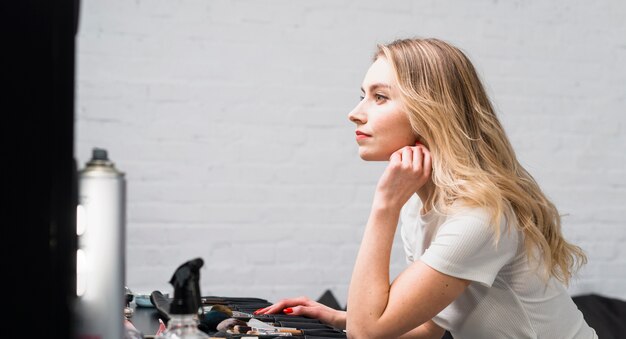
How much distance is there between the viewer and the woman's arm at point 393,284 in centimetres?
130

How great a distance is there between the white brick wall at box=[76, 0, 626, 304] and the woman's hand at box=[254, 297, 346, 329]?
122 centimetres

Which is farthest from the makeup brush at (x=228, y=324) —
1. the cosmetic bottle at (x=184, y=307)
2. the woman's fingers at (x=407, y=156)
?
the woman's fingers at (x=407, y=156)

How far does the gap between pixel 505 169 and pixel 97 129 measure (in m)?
1.56

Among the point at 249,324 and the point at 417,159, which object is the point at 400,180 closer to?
the point at 417,159

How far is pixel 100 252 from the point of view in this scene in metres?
0.71

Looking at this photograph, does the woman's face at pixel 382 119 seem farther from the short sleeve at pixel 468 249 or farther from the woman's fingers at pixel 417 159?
the short sleeve at pixel 468 249

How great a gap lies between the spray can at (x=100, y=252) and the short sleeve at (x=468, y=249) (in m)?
0.70

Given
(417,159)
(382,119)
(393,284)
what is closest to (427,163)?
→ (417,159)

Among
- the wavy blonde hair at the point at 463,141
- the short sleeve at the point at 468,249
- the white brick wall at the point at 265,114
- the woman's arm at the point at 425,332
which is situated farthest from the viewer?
the white brick wall at the point at 265,114

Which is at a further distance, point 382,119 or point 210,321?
point 382,119

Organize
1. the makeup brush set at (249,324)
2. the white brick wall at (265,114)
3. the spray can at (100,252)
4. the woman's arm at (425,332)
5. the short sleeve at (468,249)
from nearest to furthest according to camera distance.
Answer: the spray can at (100,252), the makeup brush set at (249,324), the short sleeve at (468,249), the woman's arm at (425,332), the white brick wall at (265,114)

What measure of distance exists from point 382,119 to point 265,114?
1.25 meters

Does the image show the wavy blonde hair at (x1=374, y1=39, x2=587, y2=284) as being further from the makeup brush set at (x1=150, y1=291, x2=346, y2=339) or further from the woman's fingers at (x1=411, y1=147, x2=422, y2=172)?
the makeup brush set at (x1=150, y1=291, x2=346, y2=339)

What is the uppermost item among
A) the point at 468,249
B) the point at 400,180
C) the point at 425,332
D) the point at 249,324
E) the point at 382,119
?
the point at 382,119
